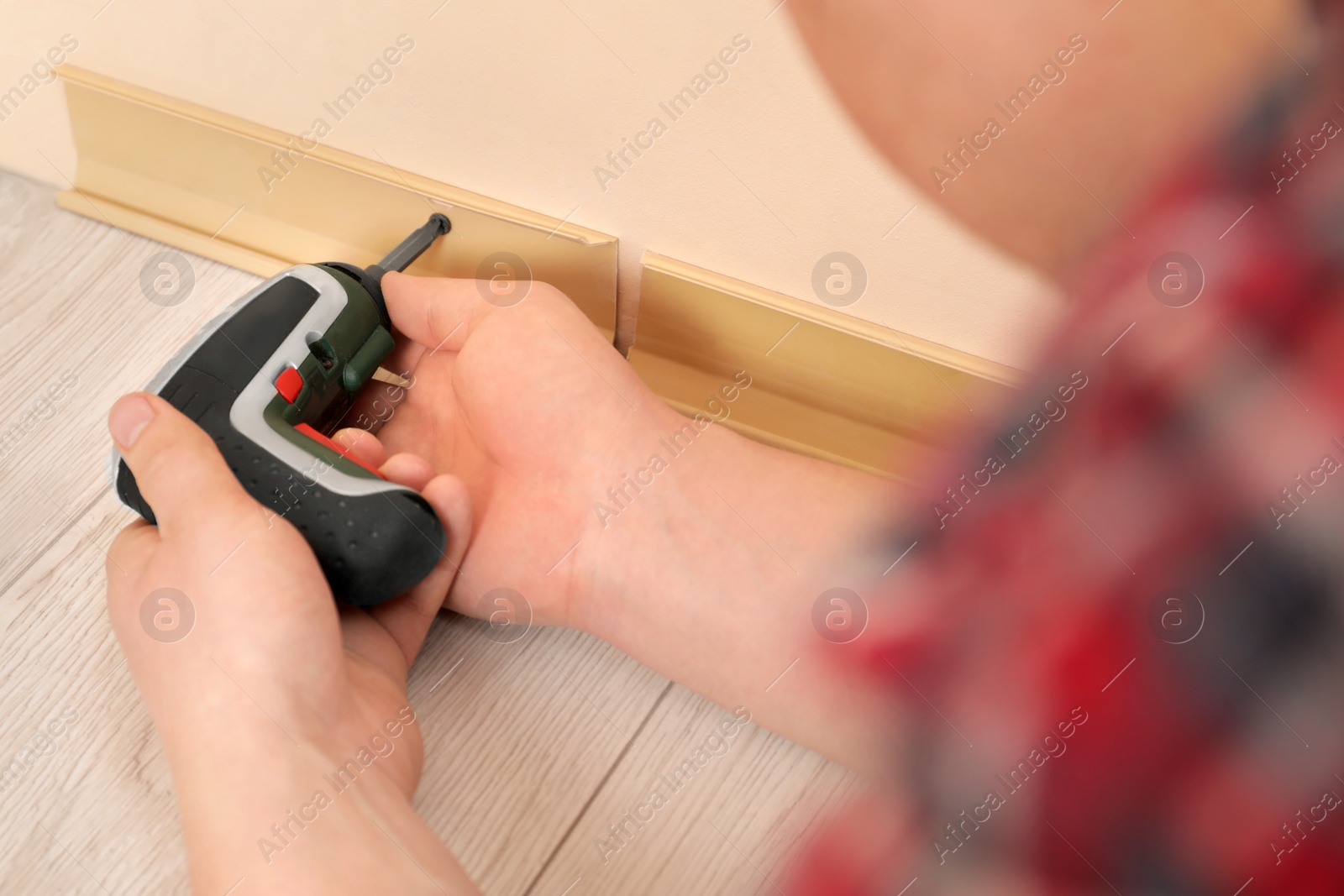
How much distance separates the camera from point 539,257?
0.63 meters

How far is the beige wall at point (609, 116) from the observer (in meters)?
0.48

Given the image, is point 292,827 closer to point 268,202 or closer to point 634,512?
point 634,512

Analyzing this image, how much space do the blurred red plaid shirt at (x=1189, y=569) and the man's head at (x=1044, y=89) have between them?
0.05 meters

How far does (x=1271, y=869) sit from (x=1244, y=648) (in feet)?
0.19

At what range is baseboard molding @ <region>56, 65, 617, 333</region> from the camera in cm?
62

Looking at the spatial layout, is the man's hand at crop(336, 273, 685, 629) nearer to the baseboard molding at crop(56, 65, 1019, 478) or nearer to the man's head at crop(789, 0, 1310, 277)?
the baseboard molding at crop(56, 65, 1019, 478)

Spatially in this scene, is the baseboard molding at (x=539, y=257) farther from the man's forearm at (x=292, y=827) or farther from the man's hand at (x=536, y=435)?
the man's forearm at (x=292, y=827)

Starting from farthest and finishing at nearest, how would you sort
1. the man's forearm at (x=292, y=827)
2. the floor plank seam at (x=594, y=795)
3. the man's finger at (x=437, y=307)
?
the man's finger at (x=437, y=307), the floor plank seam at (x=594, y=795), the man's forearm at (x=292, y=827)

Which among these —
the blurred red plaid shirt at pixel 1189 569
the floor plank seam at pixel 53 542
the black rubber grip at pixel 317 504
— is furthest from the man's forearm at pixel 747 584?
the floor plank seam at pixel 53 542

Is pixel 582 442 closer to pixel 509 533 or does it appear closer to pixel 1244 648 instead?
pixel 509 533

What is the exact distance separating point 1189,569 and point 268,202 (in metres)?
0.67

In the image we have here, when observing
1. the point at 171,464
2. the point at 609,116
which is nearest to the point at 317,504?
the point at 171,464

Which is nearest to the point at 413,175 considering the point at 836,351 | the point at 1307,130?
the point at 836,351

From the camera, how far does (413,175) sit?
24.3 inches
